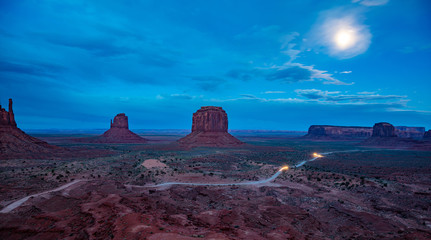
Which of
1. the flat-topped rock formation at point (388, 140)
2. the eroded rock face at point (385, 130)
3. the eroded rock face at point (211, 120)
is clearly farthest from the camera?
the eroded rock face at point (385, 130)

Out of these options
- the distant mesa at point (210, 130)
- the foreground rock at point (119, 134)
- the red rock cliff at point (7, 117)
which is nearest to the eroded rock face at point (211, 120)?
the distant mesa at point (210, 130)

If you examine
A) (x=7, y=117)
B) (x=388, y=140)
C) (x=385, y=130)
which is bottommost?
(x=388, y=140)

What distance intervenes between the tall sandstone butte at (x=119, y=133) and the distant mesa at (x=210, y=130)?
37933mm

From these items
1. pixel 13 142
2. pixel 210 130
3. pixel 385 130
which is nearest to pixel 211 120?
pixel 210 130

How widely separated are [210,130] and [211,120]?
16.3 ft

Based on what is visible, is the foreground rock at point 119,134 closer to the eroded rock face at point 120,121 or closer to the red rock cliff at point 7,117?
the eroded rock face at point 120,121

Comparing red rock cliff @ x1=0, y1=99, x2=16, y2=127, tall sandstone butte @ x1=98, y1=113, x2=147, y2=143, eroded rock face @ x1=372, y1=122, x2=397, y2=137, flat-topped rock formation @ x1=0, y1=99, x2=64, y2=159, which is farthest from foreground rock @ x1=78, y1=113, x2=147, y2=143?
eroded rock face @ x1=372, y1=122, x2=397, y2=137

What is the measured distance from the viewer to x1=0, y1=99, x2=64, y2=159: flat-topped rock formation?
184 ft

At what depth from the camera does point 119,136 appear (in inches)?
5098

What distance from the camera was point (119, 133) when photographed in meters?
131

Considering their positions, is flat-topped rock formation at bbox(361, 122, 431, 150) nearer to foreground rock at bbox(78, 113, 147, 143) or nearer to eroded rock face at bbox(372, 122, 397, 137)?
eroded rock face at bbox(372, 122, 397, 137)

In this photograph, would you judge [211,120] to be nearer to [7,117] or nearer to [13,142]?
[13,142]

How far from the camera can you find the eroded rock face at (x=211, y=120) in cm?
10881

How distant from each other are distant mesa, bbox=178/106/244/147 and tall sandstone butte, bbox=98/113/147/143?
3793 cm
